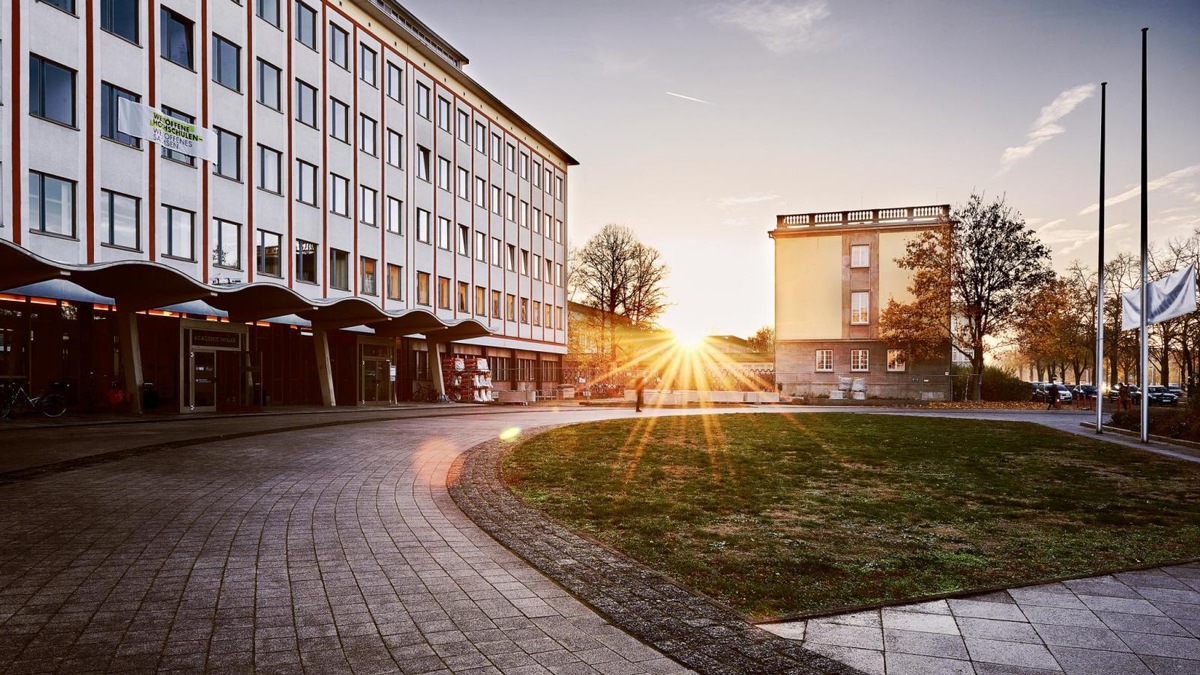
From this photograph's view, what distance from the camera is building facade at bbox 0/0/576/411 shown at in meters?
22.0

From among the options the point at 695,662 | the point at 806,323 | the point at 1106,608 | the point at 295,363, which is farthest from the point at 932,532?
the point at 806,323

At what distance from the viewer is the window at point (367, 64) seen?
121ft

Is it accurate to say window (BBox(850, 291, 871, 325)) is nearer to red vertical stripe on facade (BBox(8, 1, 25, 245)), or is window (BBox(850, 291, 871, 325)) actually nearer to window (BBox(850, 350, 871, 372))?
window (BBox(850, 350, 871, 372))

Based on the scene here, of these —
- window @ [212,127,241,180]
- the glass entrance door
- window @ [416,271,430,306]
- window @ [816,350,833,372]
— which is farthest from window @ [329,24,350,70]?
window @ [816,350,833,372]

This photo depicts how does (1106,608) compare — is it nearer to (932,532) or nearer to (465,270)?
(932,532)

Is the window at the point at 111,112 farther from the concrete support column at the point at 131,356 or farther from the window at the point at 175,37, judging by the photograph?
the concrete support column at the point at 131,356

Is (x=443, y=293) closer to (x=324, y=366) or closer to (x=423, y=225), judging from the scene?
(x=423, y=225)

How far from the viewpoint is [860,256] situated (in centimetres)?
5106

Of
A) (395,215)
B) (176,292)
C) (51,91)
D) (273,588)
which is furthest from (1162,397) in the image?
(51,91)

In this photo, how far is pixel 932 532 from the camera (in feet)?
22.5

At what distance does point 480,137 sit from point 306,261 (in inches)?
736

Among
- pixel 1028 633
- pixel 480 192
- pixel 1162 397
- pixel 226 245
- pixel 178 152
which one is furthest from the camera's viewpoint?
pixel 480 192

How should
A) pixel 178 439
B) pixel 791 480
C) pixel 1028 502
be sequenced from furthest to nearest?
pixel 178 439 < pixel 791 480 < pixel 1028 502

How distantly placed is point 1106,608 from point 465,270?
43265mm
